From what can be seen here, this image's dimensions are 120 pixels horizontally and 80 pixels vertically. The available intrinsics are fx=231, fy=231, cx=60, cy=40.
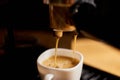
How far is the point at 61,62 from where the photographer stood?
21.2 inches

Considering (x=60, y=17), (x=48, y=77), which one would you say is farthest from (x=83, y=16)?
(x=48, y=77)

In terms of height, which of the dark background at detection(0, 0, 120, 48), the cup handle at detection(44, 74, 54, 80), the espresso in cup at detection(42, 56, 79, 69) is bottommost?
the cup handle at detection(44, 74, 54, 80)

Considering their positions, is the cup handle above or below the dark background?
below

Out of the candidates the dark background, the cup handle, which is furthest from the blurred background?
the cup handle

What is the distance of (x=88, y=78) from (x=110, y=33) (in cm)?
21

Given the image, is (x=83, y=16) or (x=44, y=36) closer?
(x=83, y=16)

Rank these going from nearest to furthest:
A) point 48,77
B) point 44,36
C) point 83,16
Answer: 1. point 48,77
2. point 83,16
3. point 44,36

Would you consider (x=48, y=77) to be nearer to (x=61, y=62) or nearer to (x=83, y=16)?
(x=61, y=62)

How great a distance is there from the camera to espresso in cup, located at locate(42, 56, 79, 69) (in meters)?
0.52

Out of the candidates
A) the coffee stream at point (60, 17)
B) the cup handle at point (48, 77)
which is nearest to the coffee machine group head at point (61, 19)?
A: the coffee stream at point (60, 17)

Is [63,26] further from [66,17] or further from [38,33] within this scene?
[38,33]

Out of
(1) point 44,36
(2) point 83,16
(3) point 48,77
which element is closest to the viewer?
(3) point 48,77

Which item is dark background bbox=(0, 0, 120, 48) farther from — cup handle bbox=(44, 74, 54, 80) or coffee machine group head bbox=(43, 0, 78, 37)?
cup handle bbox=(44, 74, 54, 80)

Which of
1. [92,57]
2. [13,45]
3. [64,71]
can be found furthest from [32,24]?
[64,71]
